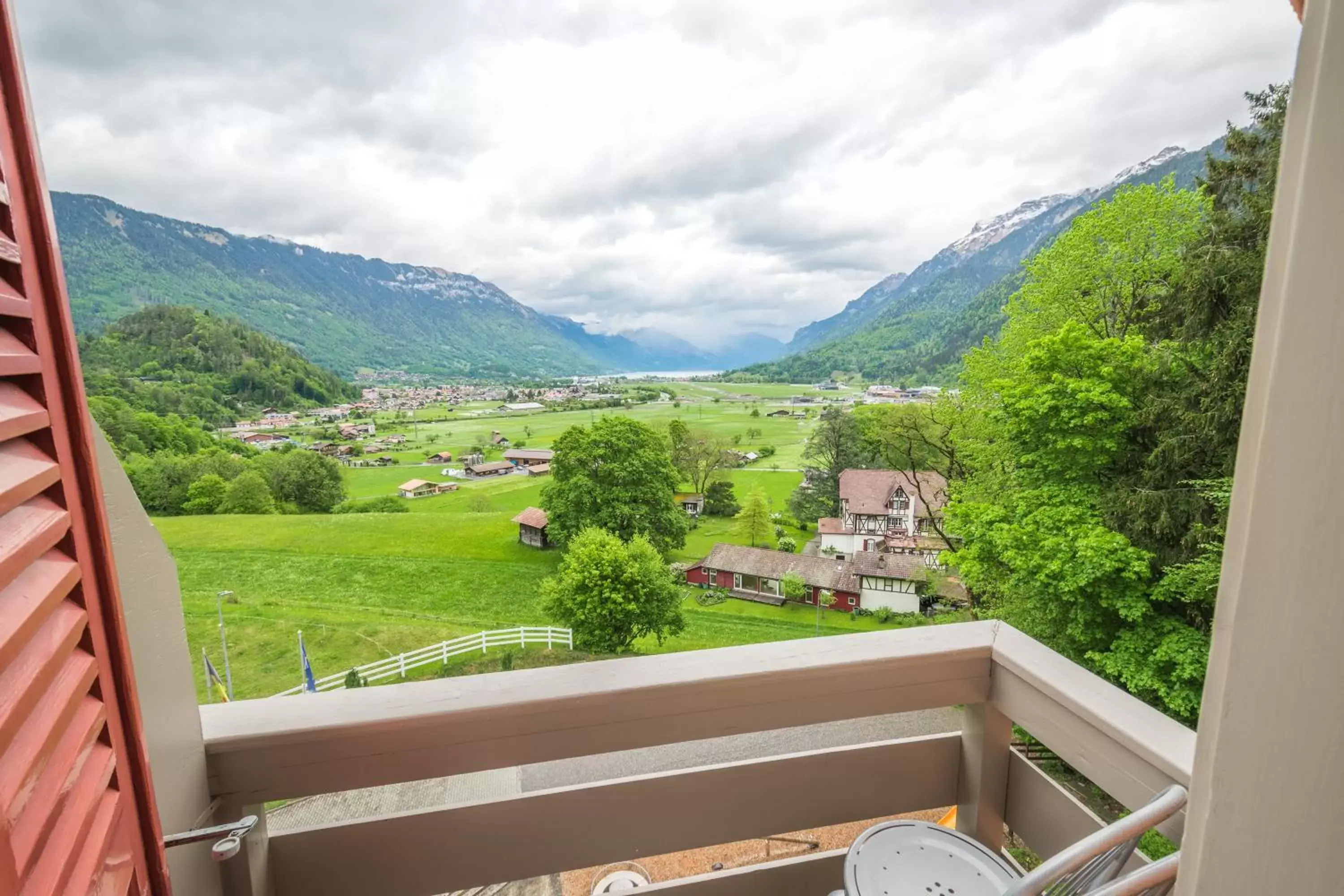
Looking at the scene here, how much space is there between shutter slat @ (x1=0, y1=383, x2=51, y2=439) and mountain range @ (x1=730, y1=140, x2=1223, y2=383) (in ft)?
8.23

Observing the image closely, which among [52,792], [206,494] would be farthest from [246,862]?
[206,494]

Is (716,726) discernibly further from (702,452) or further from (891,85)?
(891,85)

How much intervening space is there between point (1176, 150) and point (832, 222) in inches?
53.5

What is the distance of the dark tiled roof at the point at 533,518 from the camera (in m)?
2.07

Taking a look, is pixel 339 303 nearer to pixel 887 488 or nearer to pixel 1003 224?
pixel 887 488

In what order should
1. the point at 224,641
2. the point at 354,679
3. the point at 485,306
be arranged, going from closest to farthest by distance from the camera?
the point at 224,641
the point at 354,679
the point at 485,306

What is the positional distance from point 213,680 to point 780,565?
1.73m

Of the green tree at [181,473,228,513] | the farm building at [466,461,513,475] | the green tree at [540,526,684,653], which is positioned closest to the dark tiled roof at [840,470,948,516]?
the green tree at [540,526,684,653]

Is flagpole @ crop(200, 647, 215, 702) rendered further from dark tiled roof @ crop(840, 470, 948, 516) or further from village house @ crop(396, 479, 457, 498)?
dark tiled roof @ crop(840, 470, 948, 516)

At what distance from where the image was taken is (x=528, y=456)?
7.05ft

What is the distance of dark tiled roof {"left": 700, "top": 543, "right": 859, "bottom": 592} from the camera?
220 centimetres

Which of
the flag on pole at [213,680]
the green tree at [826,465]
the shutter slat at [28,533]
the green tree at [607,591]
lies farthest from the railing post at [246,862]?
the green tree at [826,465]

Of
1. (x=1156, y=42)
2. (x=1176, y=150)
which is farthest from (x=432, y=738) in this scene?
(x=1176, y=150)

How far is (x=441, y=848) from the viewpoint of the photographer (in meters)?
0.84
